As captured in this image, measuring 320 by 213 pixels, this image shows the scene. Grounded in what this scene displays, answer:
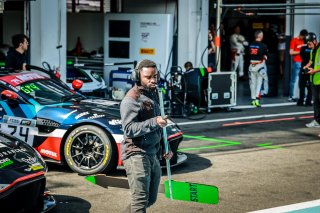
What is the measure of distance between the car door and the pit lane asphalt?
63cm

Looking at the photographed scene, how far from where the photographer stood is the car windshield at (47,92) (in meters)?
9.77

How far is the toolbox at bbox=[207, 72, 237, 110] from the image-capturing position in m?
16.1

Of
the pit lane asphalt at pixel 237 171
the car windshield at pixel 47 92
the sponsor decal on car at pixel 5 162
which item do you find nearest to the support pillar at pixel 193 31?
the pit lane asphalt at pixel 237 171

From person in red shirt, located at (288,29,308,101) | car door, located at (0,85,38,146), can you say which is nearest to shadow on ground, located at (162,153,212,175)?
car door, located at (0,85,38,146)

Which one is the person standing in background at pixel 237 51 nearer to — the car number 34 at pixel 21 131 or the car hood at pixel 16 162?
the car number 34 at pixel 21 131

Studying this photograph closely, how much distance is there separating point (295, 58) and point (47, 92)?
9.91 m

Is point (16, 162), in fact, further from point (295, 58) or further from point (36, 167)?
point (295, 58)

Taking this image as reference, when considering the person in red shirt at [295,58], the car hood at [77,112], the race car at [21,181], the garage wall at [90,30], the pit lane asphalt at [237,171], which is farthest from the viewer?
the garage wall at [90,30]

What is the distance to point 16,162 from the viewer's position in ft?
22.3

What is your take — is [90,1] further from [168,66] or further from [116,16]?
[168,66]

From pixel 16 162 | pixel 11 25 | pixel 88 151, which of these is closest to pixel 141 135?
pixel 16 162

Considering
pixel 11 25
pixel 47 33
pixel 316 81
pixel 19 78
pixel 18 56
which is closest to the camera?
pixel 19 78

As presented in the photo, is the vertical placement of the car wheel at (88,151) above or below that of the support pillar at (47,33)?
below

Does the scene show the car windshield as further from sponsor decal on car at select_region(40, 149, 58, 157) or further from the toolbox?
the toolbox
